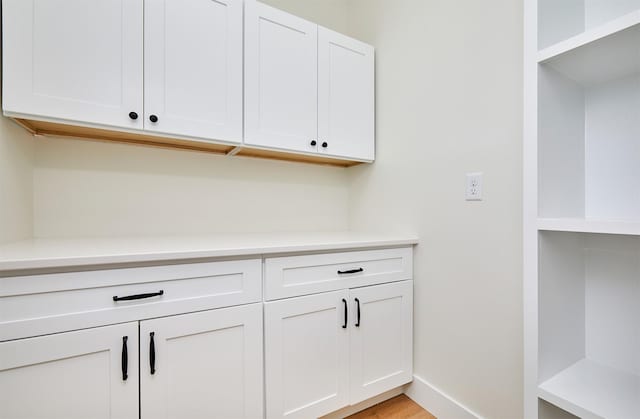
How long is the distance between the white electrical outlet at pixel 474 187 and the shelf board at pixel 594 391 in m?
0.66

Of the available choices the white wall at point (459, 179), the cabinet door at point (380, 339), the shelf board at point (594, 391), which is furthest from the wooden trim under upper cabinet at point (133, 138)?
the shelf board at point (594, 391)

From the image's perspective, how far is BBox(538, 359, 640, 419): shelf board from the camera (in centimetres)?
75

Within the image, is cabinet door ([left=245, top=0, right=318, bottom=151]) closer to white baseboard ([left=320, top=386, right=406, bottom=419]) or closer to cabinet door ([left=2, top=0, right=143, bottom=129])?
cabinet door ([left=2, top=0, right=143, bottom=129])

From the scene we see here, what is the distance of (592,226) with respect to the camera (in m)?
0.74

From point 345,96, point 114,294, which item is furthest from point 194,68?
point 114,294

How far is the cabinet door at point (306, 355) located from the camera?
115 cm

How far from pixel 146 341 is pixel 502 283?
132 cm

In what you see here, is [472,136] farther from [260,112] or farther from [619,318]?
[260,112]

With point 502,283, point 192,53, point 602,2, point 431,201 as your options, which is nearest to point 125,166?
point 192,53

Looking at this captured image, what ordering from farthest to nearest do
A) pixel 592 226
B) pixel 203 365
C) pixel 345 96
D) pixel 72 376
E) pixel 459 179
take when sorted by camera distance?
pixel 345 96 < pixel 459 179 < pixel 203 365 < pixel 72 376 < pixel 592 226

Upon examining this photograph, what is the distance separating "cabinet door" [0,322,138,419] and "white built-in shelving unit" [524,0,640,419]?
125 centimetres

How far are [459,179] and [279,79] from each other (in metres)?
1.01

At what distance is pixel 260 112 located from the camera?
57.2 inches

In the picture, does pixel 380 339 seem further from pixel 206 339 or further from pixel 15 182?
pixel 15 182
